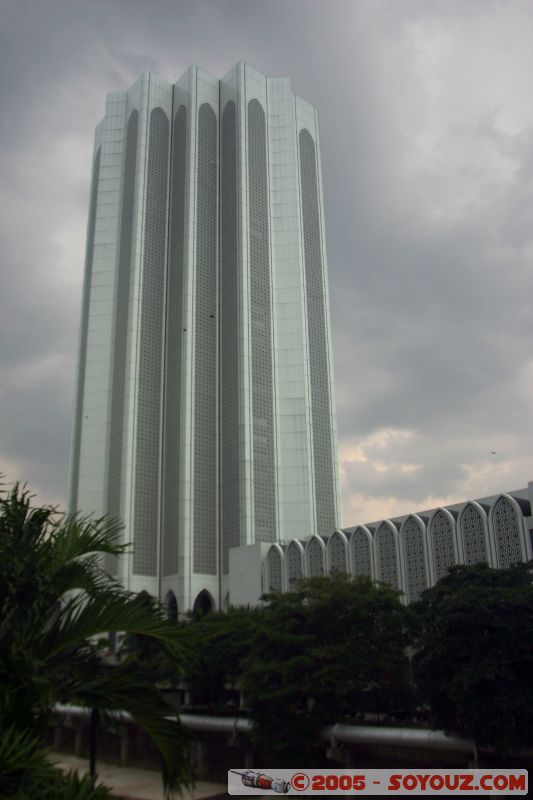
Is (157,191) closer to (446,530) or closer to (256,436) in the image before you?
(256,436)

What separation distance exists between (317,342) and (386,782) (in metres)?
49.3

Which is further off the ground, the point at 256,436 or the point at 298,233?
the point at 298,233

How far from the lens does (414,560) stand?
38.9m

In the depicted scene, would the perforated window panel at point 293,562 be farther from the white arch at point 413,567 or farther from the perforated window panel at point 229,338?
the white arch at point 413,567

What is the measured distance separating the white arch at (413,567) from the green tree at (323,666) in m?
11.9

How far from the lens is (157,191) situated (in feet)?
224

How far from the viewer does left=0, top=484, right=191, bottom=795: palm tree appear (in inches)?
223

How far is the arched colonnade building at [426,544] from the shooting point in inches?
1356

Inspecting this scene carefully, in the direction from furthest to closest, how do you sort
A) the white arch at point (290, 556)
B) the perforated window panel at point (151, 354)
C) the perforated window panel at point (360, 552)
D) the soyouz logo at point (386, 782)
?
1. the perforated window panel at point (151, 354)
2. the white arch at point (290, 556)
3. the perforated window panel at point (360, 552)
4. the soyouz logo at point (386, 782)

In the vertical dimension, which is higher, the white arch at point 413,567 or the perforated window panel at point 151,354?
the perforated window panel at point 151,354

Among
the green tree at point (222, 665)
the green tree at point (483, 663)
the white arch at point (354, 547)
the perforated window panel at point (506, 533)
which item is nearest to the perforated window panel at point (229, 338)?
the white arch at point (354, 547)

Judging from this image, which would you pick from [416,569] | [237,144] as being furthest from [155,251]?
[416,569]

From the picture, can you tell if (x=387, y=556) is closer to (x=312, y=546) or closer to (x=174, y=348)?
(x=312, y=546)

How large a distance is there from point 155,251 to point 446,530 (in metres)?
40.9
